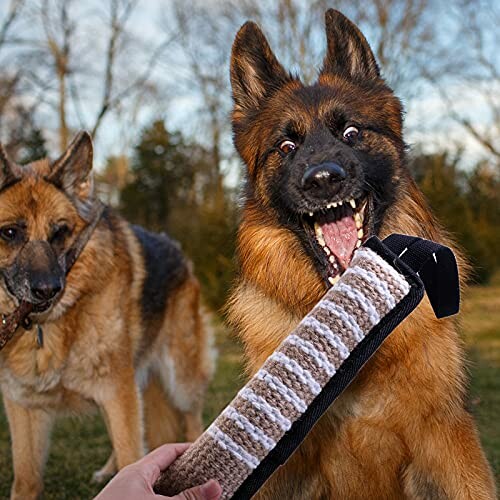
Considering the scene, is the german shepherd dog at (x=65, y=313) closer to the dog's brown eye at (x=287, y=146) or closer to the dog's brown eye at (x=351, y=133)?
the dog's brown eye at (x=287, y=146)

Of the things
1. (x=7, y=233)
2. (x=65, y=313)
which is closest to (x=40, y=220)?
(x=7, y=233)

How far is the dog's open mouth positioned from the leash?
2.16 meters

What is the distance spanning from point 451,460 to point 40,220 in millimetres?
3021

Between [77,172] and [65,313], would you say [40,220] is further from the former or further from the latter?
[65,313]

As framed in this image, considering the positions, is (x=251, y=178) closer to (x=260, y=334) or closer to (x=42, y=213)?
(x=260, y=334)

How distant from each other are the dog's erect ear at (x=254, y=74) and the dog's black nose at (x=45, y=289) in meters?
1.65

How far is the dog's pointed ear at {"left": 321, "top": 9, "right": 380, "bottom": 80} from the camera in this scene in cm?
324

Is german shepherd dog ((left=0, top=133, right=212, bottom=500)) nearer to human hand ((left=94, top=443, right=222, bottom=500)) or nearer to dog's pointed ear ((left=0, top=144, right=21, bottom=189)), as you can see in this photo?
dog's pointed ear ((left=0, top=144, right=21, bottom=189))

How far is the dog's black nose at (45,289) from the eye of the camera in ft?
13.6

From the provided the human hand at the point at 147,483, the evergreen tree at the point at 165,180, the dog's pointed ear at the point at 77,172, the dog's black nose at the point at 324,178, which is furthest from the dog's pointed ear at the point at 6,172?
the evergreen tree at the point at 165,180

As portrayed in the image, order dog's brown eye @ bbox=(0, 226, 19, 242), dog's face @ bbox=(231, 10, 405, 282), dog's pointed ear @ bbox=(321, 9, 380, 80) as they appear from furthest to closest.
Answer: dog's brown eye @ bbox=(0, 226, 19, 242)
dog's pointed ear @ bbox=(321, 9, 380, 80)
dog's face @ bbox=(231, 10, 405, 282)

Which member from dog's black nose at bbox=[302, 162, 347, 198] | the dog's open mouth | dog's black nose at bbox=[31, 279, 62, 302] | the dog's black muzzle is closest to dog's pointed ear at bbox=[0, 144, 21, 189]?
the dog's black muzzle

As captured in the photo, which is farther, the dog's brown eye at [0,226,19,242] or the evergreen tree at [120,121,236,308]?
the evergreen tree at [120,121,236,308]

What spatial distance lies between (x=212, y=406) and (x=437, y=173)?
54.4 feet
